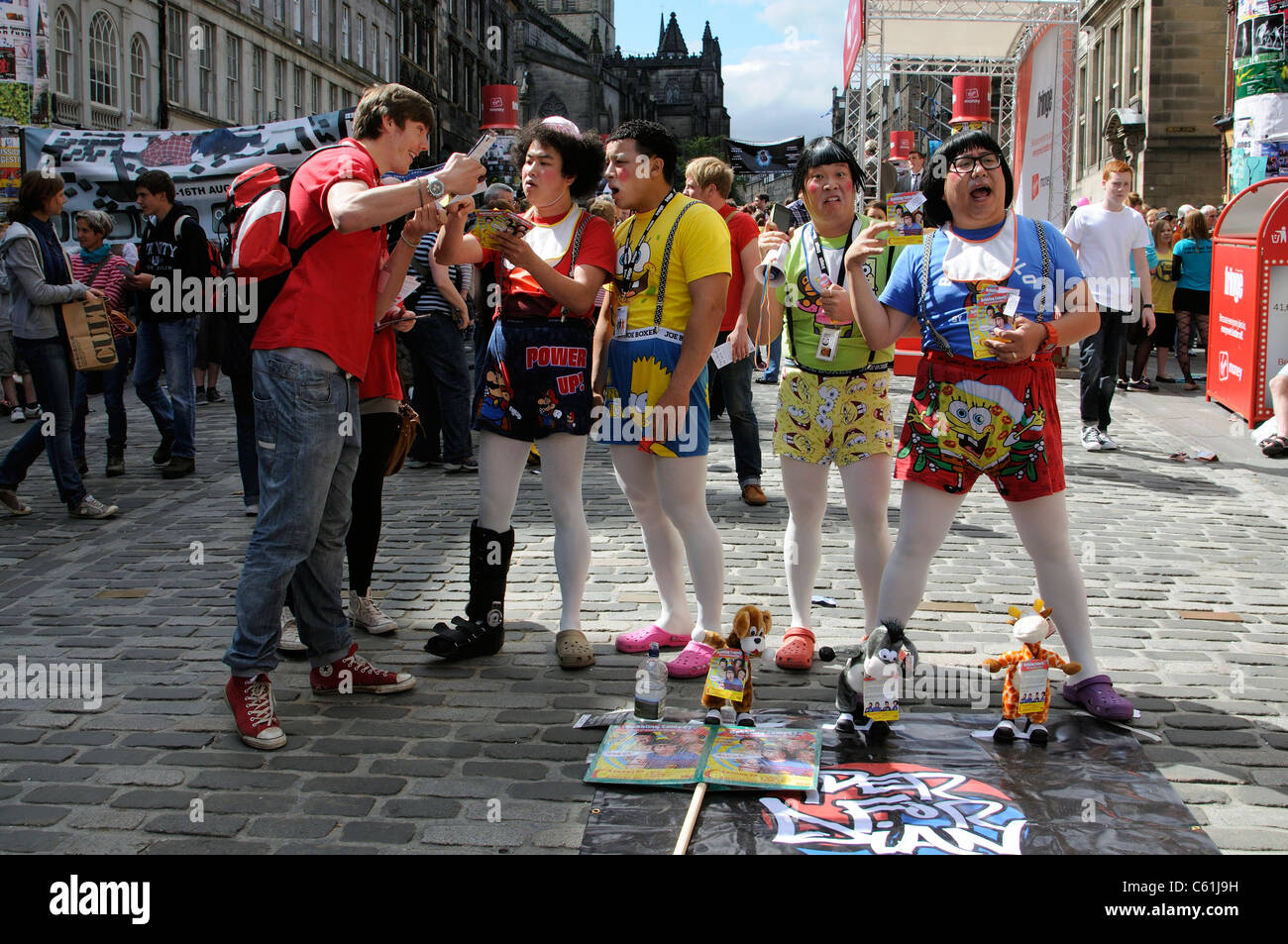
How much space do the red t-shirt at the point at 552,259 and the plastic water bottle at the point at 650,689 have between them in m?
1.46

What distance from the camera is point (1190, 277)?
47.3 feet

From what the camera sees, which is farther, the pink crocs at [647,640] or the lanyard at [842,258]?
the pink crocs at [647,640]

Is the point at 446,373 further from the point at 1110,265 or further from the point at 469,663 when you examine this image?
the point at 1110,265

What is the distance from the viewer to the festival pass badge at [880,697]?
3.93 m

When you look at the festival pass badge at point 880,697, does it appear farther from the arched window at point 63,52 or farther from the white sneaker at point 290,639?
the arched window at point 63,52

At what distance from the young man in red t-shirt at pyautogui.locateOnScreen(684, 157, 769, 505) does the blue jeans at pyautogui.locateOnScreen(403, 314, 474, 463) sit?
6.73ft

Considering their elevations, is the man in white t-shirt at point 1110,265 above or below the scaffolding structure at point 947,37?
below

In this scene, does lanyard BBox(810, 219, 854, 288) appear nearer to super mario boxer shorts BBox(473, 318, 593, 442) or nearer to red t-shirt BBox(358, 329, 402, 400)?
super mario boxer shorts BBox(473, 318, 593, 442)

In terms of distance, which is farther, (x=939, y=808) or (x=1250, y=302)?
(x=1250, y=302)

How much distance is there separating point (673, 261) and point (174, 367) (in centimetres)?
597

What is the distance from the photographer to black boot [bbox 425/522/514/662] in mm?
4914

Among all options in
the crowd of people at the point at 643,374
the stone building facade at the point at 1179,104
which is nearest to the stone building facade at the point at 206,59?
the crowd of people at the point at 643,374

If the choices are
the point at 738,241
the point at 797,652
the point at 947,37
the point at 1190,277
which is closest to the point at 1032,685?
the point at 797,652

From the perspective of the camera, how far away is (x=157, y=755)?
3992 millimetres
